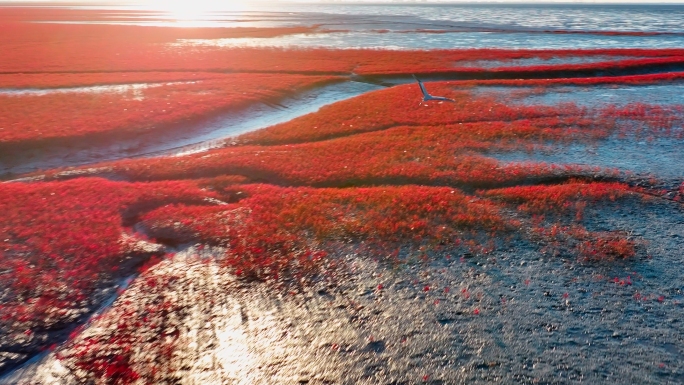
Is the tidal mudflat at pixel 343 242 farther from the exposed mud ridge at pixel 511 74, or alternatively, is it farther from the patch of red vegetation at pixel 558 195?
the exposed mud ridge at pixel 511 74

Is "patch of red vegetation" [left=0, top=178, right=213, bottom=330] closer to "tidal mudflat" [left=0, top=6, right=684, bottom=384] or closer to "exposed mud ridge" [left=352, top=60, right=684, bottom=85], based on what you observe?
"tidal mudflat" [left=0, top=6, right=684, bottom=384]

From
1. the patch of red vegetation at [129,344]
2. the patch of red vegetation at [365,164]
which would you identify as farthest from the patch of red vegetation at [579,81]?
the patch of red vegetation at [129,344]

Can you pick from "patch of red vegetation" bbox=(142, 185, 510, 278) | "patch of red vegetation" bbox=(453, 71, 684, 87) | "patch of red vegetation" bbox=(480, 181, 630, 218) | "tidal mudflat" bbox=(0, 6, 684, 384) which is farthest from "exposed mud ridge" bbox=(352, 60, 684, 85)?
"patch of red vegetation" bbox=(142, 185, 510, 278)

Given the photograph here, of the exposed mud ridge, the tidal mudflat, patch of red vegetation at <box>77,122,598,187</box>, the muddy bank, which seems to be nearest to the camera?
the tidal mudflat

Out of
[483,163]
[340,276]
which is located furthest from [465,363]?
[483,163]

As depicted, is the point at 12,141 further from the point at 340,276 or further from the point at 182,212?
the point at 340,276

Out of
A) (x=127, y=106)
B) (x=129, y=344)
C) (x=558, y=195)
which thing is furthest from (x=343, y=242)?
(x=127, y=106)

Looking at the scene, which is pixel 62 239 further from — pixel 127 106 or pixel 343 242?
pixel 127 106
